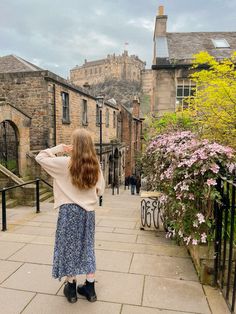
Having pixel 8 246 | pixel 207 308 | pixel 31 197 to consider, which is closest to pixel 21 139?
pixel 31 197

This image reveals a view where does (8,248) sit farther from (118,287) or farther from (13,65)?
(13,65)

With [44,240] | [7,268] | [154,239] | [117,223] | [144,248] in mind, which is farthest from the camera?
[117,223]

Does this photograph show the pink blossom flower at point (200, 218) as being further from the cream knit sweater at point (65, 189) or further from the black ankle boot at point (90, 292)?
the black ankle boot at point (90, 292)

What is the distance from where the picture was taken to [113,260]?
3.97 meters

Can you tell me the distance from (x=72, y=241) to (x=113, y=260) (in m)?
1.37

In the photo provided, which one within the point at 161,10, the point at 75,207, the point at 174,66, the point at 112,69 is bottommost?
the point at 75,207

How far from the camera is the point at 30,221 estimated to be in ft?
20.4

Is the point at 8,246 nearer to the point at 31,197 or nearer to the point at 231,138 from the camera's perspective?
the point at 31,197

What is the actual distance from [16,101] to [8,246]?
34.6 ft

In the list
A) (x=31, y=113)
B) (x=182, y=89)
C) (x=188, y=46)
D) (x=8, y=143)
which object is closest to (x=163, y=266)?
(x=31, y=113)

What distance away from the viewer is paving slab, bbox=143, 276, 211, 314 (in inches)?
112

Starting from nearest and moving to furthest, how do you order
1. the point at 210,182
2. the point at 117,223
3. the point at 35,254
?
the point at 210,182 < the point at 35,254 < the point at 117,223

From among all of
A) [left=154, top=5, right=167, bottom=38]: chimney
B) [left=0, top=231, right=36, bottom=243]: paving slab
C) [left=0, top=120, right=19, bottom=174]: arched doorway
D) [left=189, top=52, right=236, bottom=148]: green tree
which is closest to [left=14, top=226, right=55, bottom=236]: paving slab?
[left=0, top=231, right=36, bottom=243]: paving slab

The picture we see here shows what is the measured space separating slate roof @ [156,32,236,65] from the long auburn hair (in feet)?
48.7
